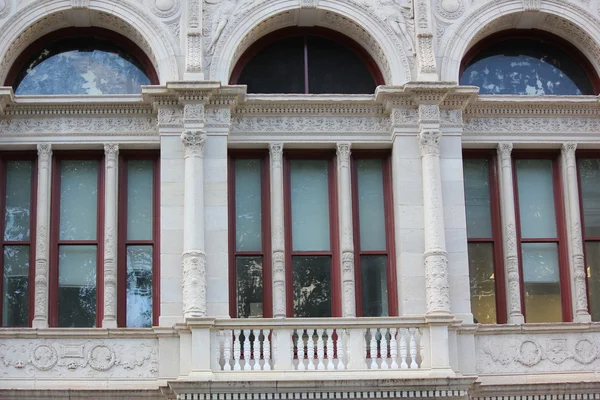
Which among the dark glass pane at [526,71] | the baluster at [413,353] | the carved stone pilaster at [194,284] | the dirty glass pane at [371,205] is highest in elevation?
the dark glass pane at [526,71]

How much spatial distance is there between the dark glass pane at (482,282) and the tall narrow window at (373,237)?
60.8 inches


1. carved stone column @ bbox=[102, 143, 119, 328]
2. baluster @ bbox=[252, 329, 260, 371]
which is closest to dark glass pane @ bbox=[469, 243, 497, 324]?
baluster @ bbox=[252, 329, 260, 371]

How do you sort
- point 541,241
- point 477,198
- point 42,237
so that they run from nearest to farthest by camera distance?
point 42,237 < point 541,241 < point 477,198

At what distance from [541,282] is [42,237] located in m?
9.15

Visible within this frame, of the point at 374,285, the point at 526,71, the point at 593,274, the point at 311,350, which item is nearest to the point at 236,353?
the point at 311,350

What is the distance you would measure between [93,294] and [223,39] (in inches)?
206

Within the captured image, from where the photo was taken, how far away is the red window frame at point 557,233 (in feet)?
79.5

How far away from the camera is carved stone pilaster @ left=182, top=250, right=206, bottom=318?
2249cm

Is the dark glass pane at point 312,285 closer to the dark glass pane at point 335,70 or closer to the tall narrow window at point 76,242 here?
the dark glass pane at point 335,70

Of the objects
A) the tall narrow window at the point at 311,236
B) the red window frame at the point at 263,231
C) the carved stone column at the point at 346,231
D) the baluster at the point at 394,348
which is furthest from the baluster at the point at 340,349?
the red window frame at the point at 263,231

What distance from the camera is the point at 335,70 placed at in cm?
2514

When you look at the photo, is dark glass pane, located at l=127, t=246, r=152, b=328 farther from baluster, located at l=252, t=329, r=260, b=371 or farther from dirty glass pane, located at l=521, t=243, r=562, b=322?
dirty glass pane, located at l=521, t=243, r=562, b=322

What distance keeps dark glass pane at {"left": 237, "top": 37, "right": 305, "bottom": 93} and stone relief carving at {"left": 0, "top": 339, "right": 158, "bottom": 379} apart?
5.40m

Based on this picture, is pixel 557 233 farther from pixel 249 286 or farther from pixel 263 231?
pixel 249 286
